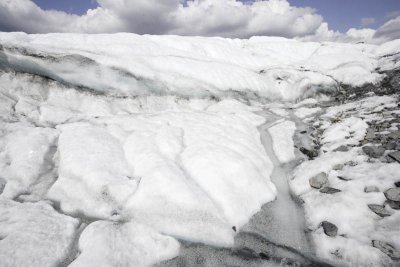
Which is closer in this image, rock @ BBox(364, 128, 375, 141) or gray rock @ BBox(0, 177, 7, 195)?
gray rock @ BBox(0, 177, 7, 195)

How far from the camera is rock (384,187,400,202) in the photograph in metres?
6.28

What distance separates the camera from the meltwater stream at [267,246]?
17.9 ft

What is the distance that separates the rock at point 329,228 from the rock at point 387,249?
0.75 m

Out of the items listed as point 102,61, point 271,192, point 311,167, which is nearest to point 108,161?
point 271,192

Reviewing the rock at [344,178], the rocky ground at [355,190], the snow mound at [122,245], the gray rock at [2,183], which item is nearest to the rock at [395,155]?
the rocky ground at [355,190]

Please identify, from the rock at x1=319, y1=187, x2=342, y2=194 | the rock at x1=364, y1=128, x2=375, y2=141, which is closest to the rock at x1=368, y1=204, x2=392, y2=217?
A: the rock at x1=319, y1=187, x2=342, y2=194

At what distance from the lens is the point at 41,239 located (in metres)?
5.34

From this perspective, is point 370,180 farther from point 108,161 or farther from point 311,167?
point 108,161

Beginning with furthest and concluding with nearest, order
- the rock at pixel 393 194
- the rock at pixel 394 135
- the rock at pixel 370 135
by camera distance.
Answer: the rock at pixel 370 135
the rock at pixel 394 135
the rock at pixel 393 194

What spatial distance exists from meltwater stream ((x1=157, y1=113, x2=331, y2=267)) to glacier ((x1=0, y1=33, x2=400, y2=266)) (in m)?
0.03

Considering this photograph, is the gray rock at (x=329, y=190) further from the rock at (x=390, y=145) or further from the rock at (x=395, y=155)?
the rock at (x=390, y=145)

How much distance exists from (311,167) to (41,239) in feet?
25.5

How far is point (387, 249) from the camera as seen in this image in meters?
5.20

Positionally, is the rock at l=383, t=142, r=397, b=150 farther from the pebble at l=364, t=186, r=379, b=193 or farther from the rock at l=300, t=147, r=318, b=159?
the pebble at l=364, t=186, r=379, b=193
